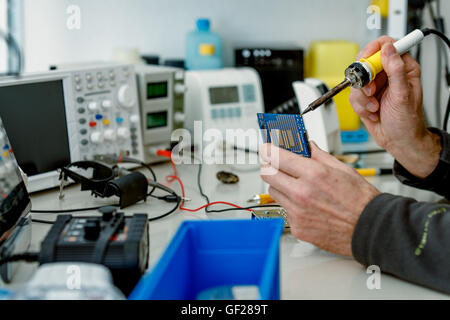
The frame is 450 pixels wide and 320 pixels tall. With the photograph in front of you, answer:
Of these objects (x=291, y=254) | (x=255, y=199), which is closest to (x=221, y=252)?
(x=291, y=254)

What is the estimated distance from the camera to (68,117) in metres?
1.23

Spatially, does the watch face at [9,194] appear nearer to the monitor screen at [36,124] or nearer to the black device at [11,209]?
the black device at [11,209]

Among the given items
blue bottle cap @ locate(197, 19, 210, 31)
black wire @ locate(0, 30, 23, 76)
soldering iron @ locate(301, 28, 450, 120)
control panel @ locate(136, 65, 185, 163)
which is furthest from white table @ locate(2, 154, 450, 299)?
black wire @ locate(0, 30, 23, 76)

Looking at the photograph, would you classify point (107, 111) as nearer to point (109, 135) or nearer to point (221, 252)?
point (109, 135)

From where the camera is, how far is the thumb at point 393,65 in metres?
0.99

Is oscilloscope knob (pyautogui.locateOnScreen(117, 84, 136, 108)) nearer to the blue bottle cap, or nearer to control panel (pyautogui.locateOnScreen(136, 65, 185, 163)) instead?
control panel (pyautogui.locateOnScreen(136, 65, 185, 163))

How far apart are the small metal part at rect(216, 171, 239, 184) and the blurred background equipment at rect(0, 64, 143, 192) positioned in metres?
0.26

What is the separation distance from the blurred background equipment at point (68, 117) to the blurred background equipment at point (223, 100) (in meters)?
0.31

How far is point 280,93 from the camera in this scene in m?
2.05

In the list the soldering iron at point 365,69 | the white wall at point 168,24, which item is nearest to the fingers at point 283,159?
the soldering iron at point 365,69

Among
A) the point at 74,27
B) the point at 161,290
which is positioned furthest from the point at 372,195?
the point at 74,27

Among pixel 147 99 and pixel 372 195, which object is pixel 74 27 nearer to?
pixel 147 99

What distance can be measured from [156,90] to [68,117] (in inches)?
12.9

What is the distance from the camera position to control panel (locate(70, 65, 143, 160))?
1.26 meters
